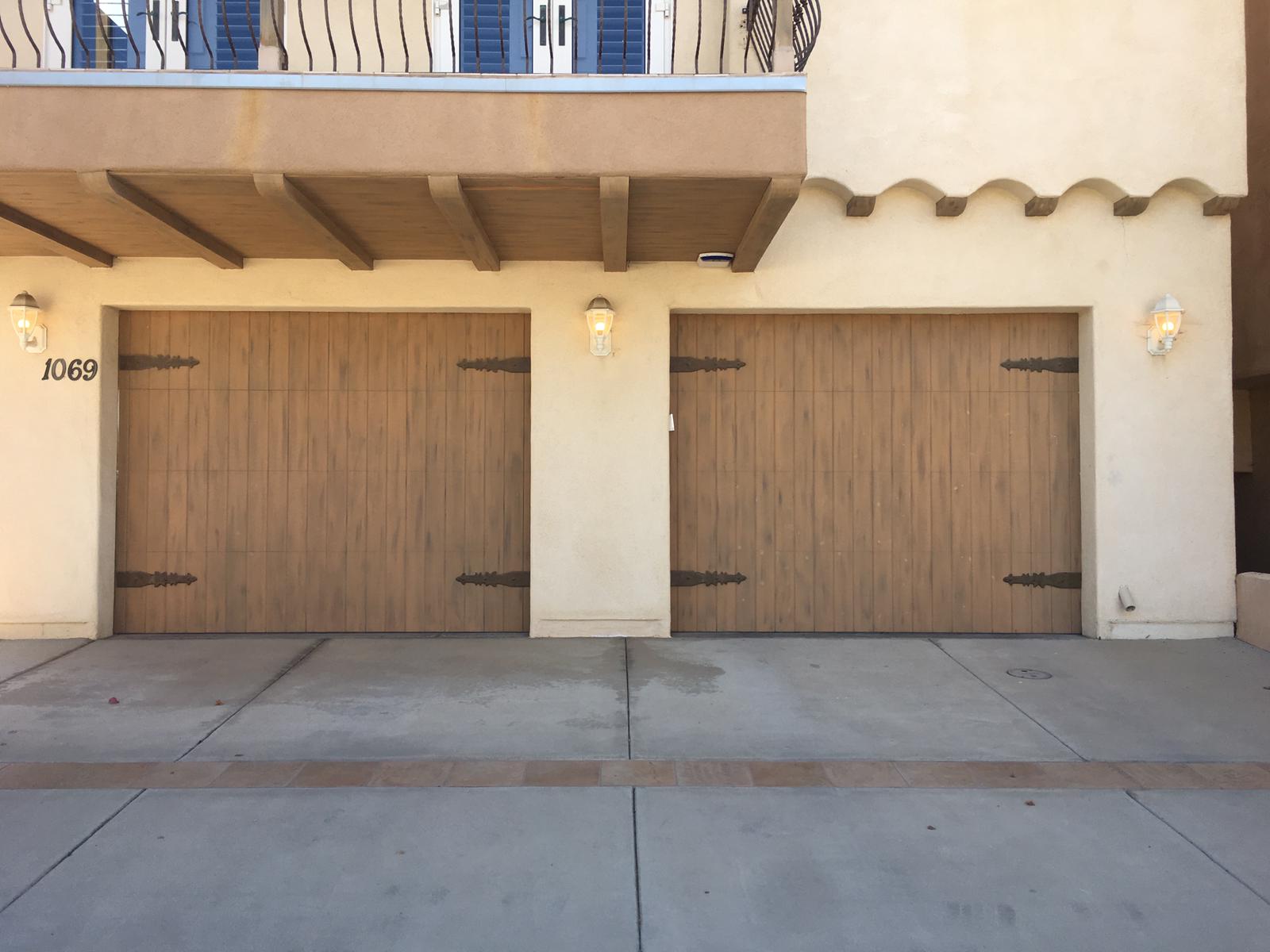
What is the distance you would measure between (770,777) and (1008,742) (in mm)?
1322

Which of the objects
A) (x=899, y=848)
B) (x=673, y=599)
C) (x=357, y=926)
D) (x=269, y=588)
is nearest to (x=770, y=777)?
(x=899, y=848)

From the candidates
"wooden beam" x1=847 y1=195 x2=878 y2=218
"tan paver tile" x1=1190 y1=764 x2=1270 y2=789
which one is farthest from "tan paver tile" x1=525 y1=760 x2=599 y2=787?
"wooden beam" x1=847 y1=195 x2=878 y2=218

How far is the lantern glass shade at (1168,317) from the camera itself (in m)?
5.83

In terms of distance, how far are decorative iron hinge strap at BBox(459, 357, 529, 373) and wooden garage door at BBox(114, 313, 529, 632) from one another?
1.19 ft

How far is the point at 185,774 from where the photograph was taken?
3648mm

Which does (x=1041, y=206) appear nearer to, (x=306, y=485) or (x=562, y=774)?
(x=562, y=774)

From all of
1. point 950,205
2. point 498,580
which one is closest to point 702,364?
point 950,205

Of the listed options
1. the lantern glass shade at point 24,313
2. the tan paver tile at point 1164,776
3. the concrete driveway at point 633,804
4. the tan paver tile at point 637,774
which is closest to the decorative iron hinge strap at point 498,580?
the concrete driveway at point 633,804

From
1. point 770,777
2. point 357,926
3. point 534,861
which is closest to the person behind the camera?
point 357,926

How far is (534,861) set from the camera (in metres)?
2.91

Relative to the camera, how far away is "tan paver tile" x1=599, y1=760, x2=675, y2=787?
3.56m

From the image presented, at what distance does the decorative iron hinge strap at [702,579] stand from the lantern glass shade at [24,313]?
4963mm

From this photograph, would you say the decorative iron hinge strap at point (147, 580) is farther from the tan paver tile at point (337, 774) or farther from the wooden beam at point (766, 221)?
the wooden beam at point (766, 221)

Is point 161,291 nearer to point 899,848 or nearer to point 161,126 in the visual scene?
point 161,126
